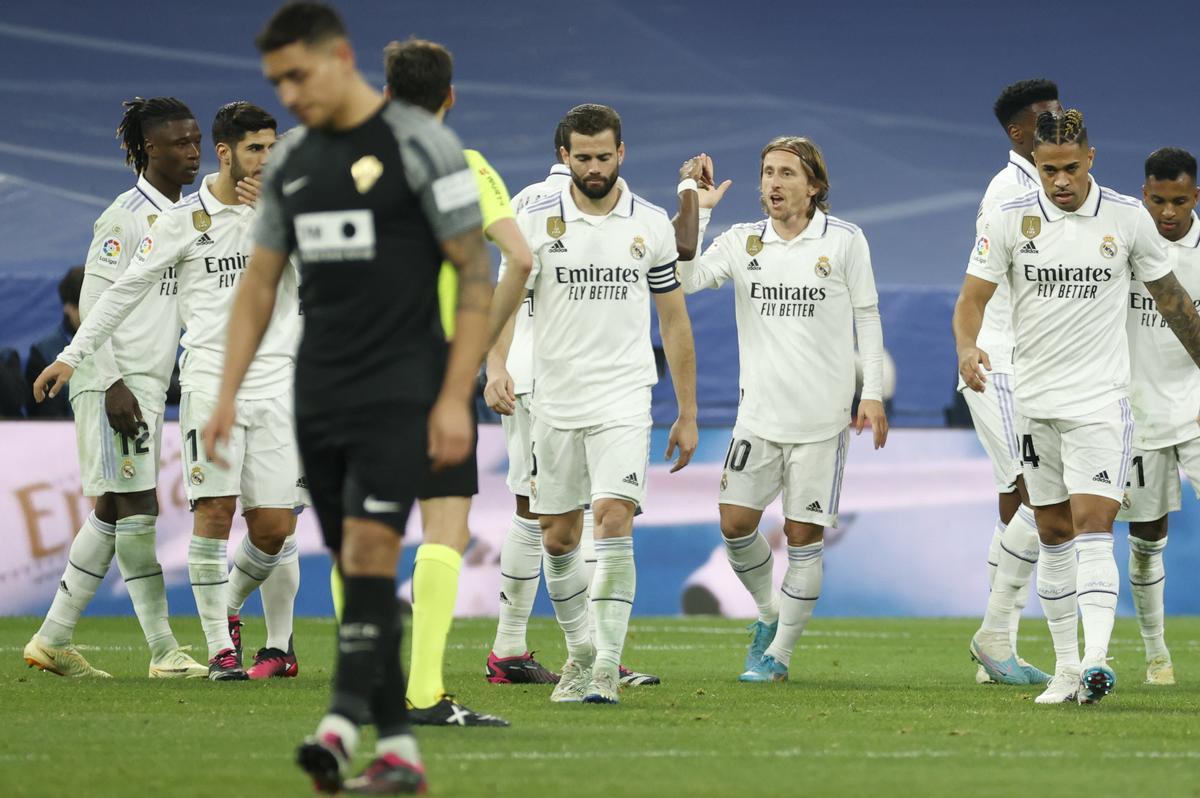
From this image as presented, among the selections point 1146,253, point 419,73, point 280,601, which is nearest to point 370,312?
point 419,73

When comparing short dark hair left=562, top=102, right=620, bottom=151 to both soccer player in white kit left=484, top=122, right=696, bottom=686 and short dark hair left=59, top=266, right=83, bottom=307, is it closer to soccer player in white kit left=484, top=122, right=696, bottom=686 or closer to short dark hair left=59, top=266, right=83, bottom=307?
soccer player in white kit left=484, top=122, right=696, bottom=686

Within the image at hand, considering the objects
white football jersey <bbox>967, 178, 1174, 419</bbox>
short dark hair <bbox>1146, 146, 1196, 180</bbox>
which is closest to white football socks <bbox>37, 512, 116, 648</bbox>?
white football jersey <bbox>967, 178, 1174, 419</bbox>

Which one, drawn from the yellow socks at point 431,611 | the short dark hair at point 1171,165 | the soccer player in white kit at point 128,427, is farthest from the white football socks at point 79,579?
the short dark hair at point 1171,165

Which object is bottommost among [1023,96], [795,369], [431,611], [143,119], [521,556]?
[521,556]

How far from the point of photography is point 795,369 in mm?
9258

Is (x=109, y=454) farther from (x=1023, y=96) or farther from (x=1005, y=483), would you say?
(x=1023, y=96)

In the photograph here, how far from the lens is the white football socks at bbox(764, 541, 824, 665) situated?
924cm

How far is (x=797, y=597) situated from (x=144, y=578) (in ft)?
10.4

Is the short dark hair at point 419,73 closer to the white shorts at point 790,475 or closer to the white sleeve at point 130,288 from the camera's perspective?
the white sleeve at point 130,288

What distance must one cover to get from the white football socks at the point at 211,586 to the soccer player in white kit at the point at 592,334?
1706 millimetres

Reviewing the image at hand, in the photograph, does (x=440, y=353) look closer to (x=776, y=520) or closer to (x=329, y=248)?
(x=329, y=248)

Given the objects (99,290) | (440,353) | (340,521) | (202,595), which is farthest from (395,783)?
(99,290)

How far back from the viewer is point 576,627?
27.0 ft

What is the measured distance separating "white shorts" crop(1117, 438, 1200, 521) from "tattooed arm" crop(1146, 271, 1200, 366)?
164cm
